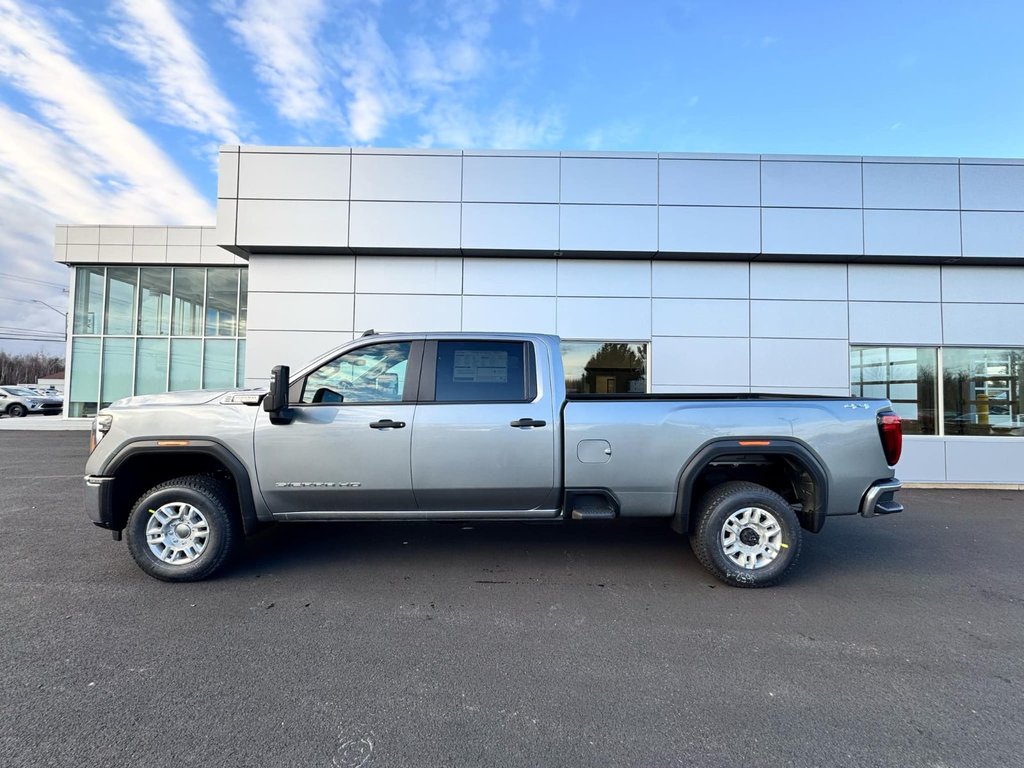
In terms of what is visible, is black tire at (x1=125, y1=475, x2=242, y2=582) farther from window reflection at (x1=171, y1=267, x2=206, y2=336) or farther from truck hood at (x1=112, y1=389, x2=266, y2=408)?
window reflection at (x1=171, y1=267, x2=206, y2=336)

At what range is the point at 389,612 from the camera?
11.1ft

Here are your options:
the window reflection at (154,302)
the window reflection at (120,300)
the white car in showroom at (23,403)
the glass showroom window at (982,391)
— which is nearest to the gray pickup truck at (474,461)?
the glass showroom window at (982,391)

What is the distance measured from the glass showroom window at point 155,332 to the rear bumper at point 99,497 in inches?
561

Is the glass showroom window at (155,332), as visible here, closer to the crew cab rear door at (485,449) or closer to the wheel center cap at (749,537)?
the crew cab rear door at (485,449)

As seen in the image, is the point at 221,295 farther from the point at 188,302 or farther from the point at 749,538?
the point at 749,538

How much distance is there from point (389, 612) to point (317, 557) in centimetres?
139

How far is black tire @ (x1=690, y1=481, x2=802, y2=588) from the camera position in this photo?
12.5 ft

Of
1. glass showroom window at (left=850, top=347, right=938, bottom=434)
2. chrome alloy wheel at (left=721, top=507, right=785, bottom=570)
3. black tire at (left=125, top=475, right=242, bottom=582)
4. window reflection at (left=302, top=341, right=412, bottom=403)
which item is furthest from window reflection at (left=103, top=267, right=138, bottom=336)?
glass showroom window at (left=850, top=347, right=938, bottom=434)

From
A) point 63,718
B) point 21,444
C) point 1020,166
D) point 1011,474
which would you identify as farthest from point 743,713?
point 21,444

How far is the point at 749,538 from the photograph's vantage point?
3873 millimetres

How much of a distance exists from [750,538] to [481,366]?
2610mm

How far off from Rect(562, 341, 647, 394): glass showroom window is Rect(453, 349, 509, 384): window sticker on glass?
4818 millimetres

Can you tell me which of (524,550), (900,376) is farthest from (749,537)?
(900,376)

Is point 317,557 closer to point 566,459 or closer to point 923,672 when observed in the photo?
point 566,459
